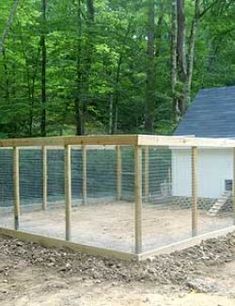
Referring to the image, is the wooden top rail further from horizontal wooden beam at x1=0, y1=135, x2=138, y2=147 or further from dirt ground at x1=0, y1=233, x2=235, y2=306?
dirt ground at x1=0, y1=233, x2=235, y2=306

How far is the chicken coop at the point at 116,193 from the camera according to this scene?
22.5 feet

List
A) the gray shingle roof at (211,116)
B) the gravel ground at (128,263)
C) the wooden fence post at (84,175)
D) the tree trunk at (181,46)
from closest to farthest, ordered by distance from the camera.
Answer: the gravel ground at (128,263), the wooden fence post at (84,175), the gray shingle roof at (211,116), the tree trunk at (181,46)

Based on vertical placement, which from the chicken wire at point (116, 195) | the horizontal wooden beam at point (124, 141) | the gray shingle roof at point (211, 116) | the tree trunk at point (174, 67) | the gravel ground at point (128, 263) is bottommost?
the gravel ground at point (128, 263)

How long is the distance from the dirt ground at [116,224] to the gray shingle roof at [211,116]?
265 cm

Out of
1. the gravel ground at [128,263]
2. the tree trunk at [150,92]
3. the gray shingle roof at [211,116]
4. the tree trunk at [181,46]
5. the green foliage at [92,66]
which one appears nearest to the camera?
the gravel ground at [128,263]

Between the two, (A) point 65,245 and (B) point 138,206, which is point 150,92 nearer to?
(A) point 65,245

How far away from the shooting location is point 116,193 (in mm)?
11445

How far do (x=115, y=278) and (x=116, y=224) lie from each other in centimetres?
289

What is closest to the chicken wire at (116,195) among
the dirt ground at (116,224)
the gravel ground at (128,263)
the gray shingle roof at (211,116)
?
the dirt ground at (116,224)

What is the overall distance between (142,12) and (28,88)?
5442mm

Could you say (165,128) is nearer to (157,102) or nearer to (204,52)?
(157,102)

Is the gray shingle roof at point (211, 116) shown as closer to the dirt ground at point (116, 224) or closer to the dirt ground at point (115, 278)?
the dirt ground at point (116, 224)

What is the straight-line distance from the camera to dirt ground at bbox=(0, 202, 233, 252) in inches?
280

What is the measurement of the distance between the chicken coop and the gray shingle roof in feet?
2.72
